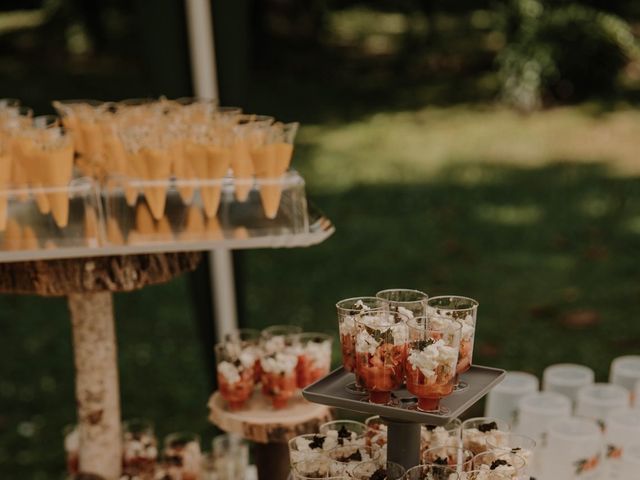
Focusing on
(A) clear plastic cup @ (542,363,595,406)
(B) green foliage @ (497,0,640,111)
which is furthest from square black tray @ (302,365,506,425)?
(B) green foliage @ (497,0,640,111)

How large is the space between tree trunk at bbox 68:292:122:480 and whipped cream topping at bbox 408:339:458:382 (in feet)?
4.04

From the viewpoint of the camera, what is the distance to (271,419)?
2.62 metres

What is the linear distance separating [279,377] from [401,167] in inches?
222

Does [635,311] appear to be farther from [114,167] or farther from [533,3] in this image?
[533,3]

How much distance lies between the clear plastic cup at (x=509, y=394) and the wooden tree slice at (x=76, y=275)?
1263 millimetres

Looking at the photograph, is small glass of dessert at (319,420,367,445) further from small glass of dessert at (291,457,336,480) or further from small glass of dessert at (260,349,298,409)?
small glass of dessert at (260,349,298,409)

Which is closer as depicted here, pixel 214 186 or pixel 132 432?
pixel 214 186

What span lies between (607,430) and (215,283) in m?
1.56

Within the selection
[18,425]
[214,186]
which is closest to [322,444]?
[214,186]

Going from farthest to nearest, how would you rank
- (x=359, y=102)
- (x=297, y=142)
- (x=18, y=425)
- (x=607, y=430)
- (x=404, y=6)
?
1. (x=404, y=6)
2. (x=359, y=102)
3. (x=297, y=142)
4. (x=18, y=425)
5. (x=607, y=430)

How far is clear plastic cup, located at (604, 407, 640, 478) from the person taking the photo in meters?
2.74

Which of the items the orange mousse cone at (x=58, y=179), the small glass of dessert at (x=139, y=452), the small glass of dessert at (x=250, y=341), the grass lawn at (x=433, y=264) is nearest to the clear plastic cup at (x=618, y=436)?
the small glass of dessert at (x=250, y=341)

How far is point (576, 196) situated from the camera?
716cm

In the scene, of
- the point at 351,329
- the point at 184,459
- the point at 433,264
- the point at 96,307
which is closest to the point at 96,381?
the point at 96,307
